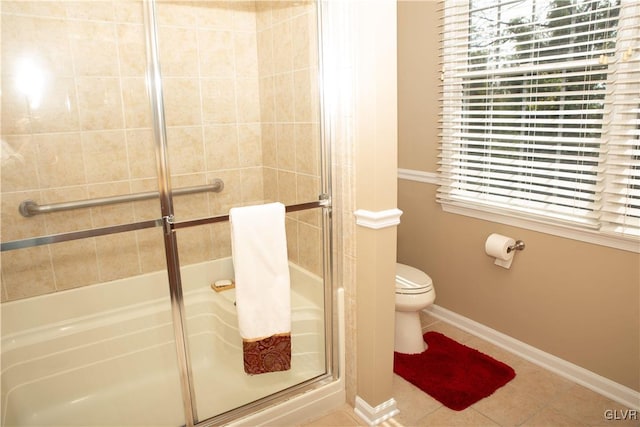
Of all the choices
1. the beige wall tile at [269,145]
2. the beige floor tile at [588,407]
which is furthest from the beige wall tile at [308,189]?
the beige floor tile at [588,407]

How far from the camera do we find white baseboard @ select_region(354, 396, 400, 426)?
1.95 meters

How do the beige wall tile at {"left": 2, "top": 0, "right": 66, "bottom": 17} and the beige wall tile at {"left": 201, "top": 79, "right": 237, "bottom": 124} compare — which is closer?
the beige wall tile at {"left": 2, "top": 0, "right": 66, "bottom": 17}

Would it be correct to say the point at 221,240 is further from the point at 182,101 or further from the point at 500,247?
the point at 500,247

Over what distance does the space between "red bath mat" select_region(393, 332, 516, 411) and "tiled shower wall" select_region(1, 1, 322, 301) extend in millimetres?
811

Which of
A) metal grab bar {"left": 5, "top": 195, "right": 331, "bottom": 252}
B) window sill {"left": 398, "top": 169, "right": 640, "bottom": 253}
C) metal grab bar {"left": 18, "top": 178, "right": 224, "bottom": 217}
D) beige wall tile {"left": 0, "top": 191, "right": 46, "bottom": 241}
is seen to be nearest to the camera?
metal grab bar {"left": 5, "top": 195, "right": 331, "bottom": 252}

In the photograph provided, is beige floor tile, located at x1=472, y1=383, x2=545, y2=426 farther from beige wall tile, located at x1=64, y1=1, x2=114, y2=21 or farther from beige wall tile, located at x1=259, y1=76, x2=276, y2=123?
beige wall tile, located at x1=64, y1=1, x2=114, y2=21

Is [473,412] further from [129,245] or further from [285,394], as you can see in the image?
[129,245]

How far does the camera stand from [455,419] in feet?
6.44

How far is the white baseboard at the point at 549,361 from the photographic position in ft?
6.65

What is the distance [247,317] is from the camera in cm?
173

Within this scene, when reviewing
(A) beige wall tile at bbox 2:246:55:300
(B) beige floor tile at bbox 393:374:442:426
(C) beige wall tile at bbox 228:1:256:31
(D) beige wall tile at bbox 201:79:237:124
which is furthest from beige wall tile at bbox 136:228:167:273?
(B) beige floor tile at bbox 393:374:442:426

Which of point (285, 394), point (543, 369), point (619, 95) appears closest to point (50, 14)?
point (285, 394)

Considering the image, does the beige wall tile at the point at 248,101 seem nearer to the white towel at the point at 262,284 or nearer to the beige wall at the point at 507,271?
the white towel at the point at 262,284

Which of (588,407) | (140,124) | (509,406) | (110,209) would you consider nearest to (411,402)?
(509,406)
